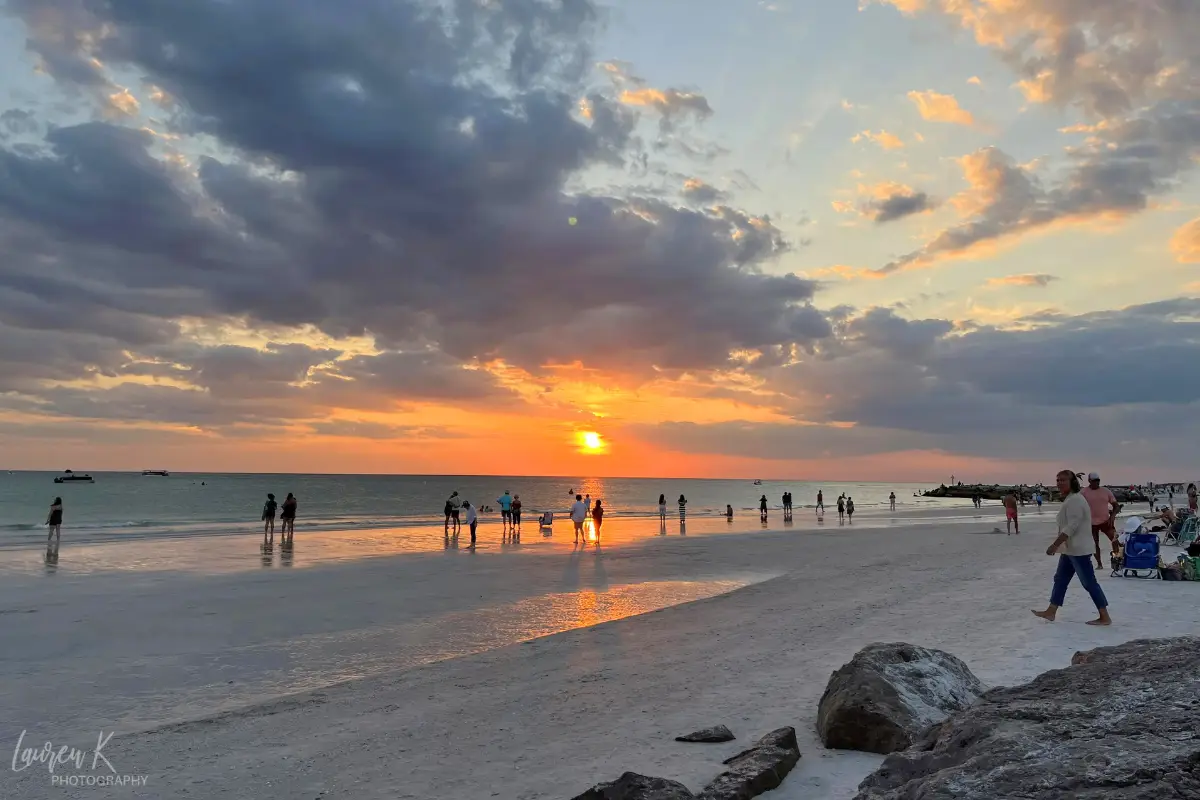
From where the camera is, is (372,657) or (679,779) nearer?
(679,779)

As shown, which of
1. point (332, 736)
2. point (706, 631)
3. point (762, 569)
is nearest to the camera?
point (332, 736)

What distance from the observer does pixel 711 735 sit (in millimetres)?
6383

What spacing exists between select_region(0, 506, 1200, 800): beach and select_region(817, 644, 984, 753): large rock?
0.23 meters

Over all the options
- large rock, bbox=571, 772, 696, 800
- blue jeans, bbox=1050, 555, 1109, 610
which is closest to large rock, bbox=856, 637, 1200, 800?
large rock, bbox=571, 772, 696, 800

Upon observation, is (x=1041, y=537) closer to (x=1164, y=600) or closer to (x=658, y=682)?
(x=1164, y=600)

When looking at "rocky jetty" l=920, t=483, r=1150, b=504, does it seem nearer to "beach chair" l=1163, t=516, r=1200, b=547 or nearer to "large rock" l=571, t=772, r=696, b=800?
"beach chair" l=1163, t=516, r=1200, b=547

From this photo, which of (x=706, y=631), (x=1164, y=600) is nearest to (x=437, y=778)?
(x=706, y=631)

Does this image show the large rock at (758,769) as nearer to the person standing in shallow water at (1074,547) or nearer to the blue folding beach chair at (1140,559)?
the person standing in shallow water at (1074,547)

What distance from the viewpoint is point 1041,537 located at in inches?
1179

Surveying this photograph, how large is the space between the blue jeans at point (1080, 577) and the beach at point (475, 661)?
41 centimetres

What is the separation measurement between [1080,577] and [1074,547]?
429 millimetres

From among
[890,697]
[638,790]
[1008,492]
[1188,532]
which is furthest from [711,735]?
[1008,492]

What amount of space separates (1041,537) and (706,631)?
83.0ft

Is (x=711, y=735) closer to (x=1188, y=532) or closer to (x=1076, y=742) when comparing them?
(x=1076, y=742)
